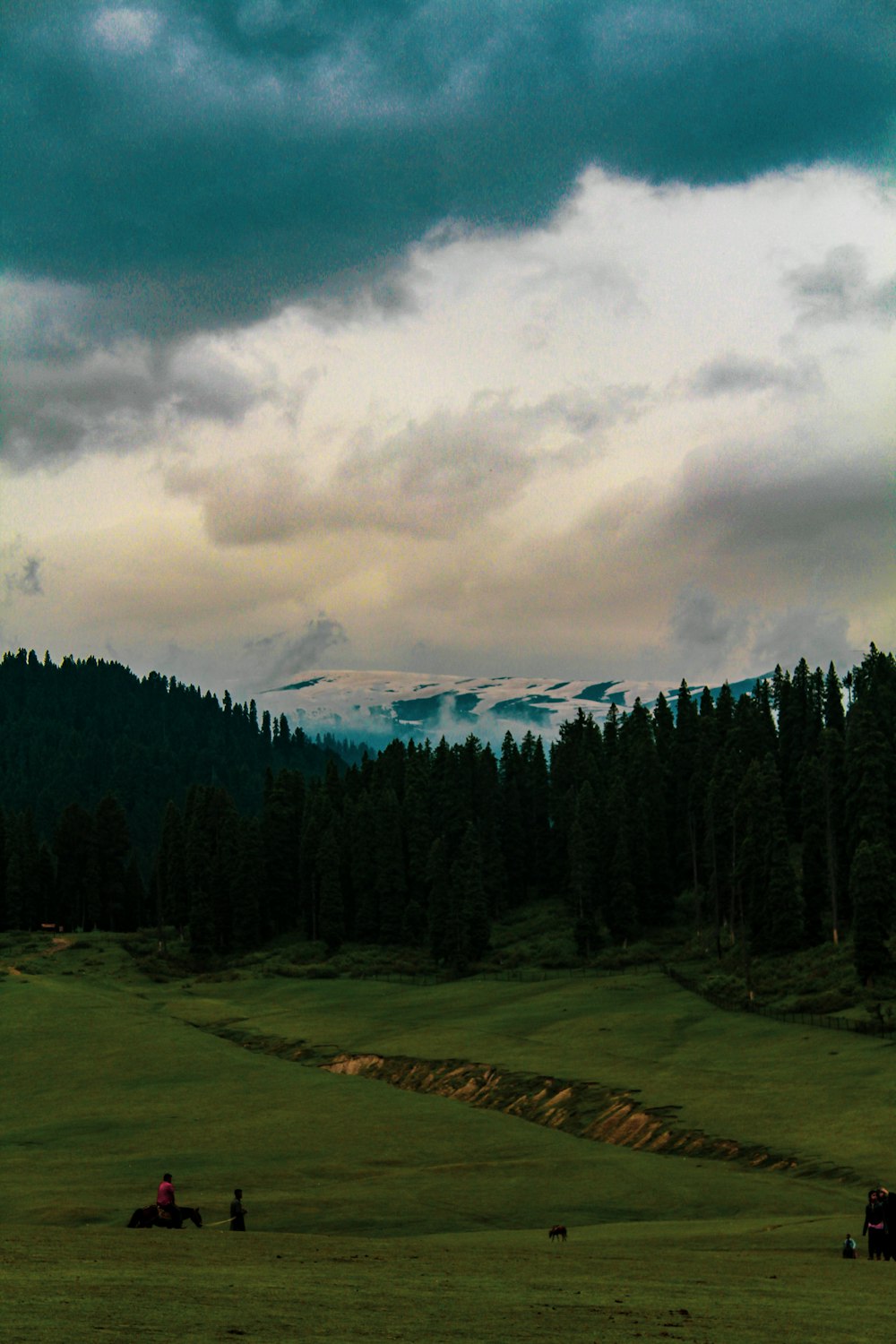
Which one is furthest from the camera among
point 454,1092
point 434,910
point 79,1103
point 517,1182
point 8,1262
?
point 434,910

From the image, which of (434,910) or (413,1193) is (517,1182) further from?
(434,910)

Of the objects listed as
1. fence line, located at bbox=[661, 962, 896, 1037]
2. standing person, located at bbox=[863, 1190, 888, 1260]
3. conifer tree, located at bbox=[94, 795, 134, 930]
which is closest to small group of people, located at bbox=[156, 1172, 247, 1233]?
standing person, located at bbox=[863, 1190, 888, 1260]

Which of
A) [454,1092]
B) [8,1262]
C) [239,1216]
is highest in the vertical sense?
[8,1262]

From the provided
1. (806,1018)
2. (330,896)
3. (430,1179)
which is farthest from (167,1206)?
(330,896)

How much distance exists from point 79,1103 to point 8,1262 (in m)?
46.1

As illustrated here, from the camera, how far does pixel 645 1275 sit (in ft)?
90.5

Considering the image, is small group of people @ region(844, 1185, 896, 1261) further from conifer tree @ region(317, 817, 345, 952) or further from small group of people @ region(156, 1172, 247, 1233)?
conifer tree @ region(317, 817, 345, 952)

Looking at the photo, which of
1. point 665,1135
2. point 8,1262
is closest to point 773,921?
point 665,1135

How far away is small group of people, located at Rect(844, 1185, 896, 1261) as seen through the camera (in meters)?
32.6

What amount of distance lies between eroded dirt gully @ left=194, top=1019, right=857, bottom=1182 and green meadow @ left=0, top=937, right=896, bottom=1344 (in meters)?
0.84

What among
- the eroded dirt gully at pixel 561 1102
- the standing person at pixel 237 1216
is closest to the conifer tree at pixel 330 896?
the eroded dirt gully at pixel 561 1102

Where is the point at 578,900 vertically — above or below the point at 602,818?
below

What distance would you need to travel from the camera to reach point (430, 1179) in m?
47.2

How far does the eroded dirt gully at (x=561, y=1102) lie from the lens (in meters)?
53.3
